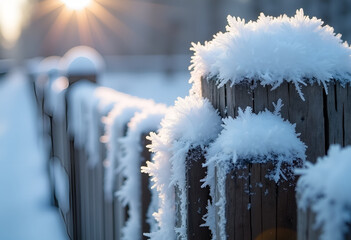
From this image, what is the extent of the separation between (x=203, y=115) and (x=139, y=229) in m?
0.83

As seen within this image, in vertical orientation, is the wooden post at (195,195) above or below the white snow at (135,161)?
below

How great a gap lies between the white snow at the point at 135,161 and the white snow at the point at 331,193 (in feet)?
3.41

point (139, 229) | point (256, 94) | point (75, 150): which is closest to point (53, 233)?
point (75, 150)

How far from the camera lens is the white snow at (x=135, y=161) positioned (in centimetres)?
165

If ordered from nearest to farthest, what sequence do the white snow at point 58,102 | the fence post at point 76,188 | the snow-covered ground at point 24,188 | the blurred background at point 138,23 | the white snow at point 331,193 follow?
the white snow at point 331,193 → the fence post at point 76,188 → the white snow at point 58,102 → the snow-covered ground at point 24,188 → the blurred background at point 138,23

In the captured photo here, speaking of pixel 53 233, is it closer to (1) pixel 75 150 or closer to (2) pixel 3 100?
(1) pixel 75 150

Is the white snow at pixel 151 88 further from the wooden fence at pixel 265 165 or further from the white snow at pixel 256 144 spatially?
the white snow at pixel 256 144

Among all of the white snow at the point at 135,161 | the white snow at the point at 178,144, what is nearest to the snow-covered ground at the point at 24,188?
the white snow at the point at 135,161

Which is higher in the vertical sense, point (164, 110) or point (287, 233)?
point (164, 110)

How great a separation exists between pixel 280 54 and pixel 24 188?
5.07 meters

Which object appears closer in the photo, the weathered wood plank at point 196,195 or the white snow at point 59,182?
the weathered wood plank at point 196,195

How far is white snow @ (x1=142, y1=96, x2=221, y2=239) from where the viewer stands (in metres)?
1.05

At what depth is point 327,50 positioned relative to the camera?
1.01 meters

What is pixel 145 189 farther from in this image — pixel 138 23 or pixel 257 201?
pixel 138 23
